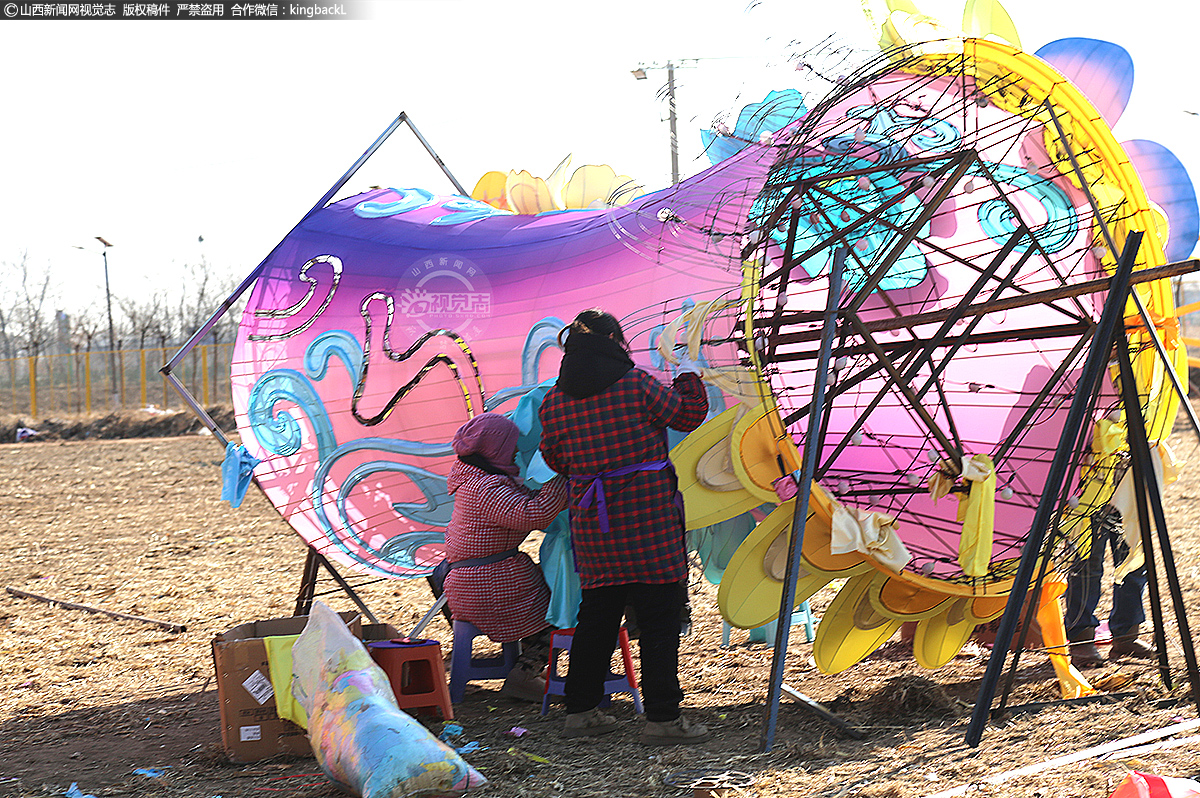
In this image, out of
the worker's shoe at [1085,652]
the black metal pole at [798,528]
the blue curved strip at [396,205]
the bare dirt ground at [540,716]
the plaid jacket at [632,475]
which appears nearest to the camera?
the bare dirt ground at [540,716]

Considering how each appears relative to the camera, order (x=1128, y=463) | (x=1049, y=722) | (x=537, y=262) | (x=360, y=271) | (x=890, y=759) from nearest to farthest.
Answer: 1. (x=890, y=759)
2. (x=1049, y=722)
3. (x=1128, y=463)
4. (x=537, y=262)
5. (x=360, y=271)

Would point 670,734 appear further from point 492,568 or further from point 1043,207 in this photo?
point 1043,207

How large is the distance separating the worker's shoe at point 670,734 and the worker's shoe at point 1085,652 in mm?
1865

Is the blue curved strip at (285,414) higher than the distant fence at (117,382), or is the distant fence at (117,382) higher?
the distant fence at (117,382)

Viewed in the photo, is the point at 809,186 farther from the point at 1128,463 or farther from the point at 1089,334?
the point at 1128,463

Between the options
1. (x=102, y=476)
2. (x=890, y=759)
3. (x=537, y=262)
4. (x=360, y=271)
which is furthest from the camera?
(x=102, y=476)

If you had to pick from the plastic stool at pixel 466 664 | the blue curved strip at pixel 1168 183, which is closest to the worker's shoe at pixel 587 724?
the plastic stool at pixel 466 664

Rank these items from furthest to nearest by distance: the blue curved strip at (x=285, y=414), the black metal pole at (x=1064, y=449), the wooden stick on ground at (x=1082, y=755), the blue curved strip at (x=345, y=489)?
the blue curved strip at (x=285, y=414), the blue curved strip at (x=345, y=489), the black metal pole at (x=1064, y=449), the wooden stick on ground at (x=1082, y=755)

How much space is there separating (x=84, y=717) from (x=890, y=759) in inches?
129

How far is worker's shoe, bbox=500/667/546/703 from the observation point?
4.45 meters

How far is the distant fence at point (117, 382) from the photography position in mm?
24641

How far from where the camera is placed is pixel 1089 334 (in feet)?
13.4

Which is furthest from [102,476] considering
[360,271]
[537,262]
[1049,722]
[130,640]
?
[1049,722]

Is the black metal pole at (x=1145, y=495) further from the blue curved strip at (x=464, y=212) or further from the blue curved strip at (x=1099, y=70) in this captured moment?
the blue curved strip at (x=464, y=212)
